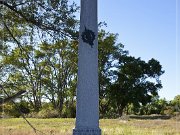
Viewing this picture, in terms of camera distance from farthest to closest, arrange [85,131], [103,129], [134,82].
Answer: [134,82] → [103,129] → [85,131]

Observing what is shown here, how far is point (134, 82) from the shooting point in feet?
149

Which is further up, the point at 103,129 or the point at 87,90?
the point at 87,90

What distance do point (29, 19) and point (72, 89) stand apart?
3223cm

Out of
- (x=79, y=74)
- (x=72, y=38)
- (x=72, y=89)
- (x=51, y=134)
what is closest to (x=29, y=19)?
(x=72, y=38)

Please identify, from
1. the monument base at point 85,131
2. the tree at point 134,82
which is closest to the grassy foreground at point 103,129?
the monument base at point 85,131

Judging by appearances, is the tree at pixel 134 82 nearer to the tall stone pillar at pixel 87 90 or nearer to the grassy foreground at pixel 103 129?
the grassy foreground at pixel 103 129

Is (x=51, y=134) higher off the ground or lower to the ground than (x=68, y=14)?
lower

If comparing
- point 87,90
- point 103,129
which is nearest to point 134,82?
point 103,129

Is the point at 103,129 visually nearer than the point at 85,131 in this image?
No

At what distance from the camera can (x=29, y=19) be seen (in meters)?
10.2

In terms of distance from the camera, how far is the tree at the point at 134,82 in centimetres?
4469

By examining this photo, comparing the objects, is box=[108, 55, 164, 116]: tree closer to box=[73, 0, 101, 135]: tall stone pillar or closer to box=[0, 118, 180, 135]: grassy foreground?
box=[0, 118, 180, 135]: grassy foreground

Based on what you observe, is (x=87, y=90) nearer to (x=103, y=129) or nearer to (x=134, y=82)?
(x=103, y=129)

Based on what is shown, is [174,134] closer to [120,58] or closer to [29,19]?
[29,19]
